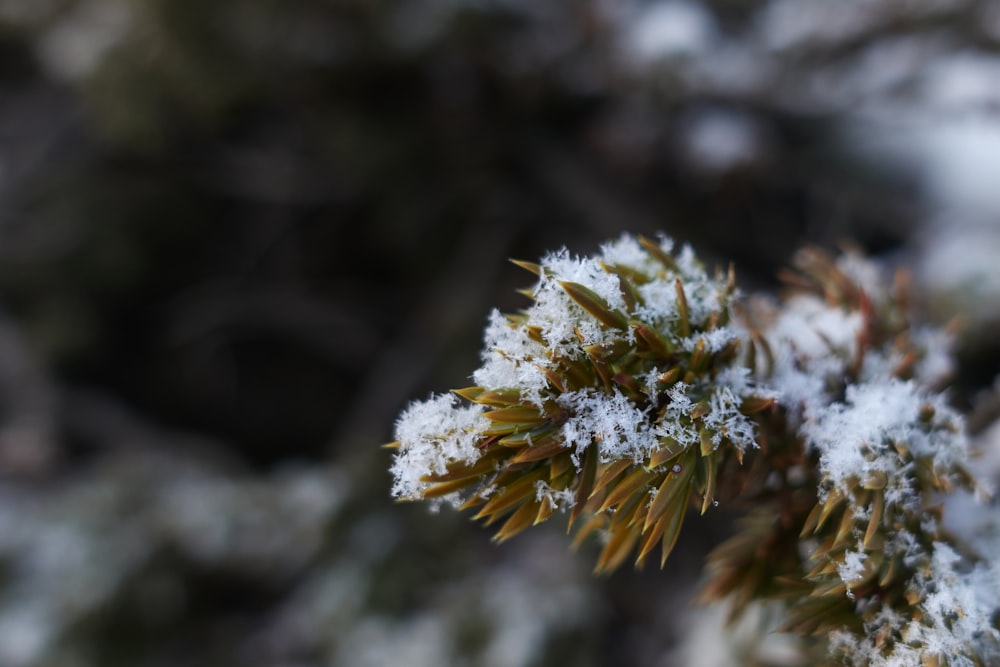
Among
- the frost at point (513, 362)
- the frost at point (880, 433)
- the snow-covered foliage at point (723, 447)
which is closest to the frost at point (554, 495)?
the snow-covered foliage at point (723, 447)

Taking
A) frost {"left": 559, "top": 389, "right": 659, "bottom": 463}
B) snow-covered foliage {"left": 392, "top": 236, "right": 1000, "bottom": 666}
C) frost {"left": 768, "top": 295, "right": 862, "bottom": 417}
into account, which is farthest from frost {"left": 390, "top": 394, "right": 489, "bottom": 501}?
frost {"left": 768, "top": 295, "right": 862, "bottom": 417}

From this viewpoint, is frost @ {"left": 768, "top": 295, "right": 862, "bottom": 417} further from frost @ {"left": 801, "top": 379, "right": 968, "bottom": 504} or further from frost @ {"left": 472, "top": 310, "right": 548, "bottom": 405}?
frost @ {"left": 472, "top": 310, "right": 548, "bottom": 405}

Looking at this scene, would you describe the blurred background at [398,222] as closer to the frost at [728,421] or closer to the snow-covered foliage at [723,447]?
the snow-covered foliage at [723,447]

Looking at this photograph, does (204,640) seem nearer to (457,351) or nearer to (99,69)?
(457,351)

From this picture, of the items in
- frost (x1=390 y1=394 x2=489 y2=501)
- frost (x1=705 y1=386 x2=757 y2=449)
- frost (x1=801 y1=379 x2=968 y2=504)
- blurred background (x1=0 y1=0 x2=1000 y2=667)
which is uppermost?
blurred background (x1=0 y1=0 x2=1000 y2=667)

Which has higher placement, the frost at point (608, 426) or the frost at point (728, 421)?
the frost at point (608, 426)
